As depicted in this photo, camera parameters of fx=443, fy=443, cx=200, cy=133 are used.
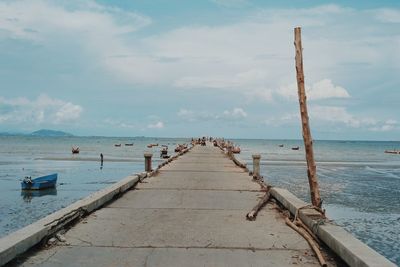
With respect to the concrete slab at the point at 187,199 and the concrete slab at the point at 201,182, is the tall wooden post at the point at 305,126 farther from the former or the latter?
the concrete slab at the point at 201,182

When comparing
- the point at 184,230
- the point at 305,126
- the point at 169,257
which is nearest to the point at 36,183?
the point at 184,230

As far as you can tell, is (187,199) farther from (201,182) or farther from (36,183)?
(36,183)

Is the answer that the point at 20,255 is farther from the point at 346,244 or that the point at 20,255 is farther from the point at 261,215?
the point at 261,215

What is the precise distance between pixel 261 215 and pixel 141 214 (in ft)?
8.64

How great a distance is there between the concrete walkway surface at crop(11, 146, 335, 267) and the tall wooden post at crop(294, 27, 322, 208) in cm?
97

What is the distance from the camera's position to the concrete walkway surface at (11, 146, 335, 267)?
617 cm

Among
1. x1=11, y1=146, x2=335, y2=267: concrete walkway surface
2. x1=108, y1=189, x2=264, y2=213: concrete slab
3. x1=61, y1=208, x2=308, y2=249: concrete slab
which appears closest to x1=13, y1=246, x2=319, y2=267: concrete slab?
x1=11, y1=146, x2=335, y2=267: concrete walkway surface

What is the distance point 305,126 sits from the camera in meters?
9.35

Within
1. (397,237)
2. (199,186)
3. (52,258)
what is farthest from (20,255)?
(397,237)

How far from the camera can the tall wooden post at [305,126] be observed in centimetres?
904

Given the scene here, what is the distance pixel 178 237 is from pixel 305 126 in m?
3.72

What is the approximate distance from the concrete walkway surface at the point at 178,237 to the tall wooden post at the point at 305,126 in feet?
3.17

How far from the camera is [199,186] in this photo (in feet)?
49.8

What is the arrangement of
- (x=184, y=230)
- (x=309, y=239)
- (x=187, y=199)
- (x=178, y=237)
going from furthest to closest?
(x=187, y=199), (x=184, y=230), (x=178, y=237), (x=309, y=239)
